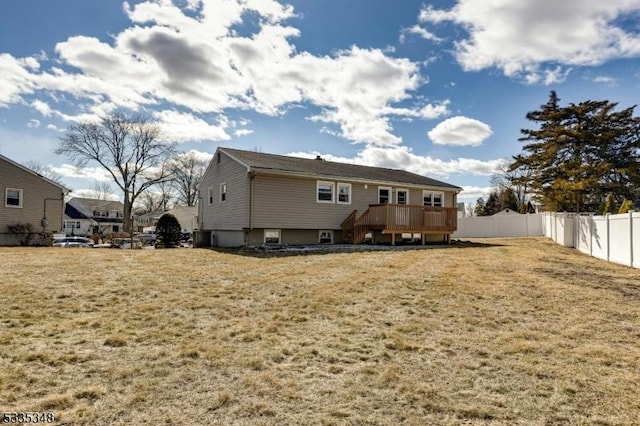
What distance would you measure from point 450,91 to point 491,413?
60.2ft

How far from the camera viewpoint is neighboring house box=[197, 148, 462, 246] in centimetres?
1691

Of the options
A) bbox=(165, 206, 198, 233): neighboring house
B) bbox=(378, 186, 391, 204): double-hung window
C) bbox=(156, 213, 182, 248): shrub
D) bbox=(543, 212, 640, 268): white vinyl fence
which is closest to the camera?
bbox=(543, 212, 640, 268): white vinyl fence

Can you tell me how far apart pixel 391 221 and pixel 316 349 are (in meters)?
14.0

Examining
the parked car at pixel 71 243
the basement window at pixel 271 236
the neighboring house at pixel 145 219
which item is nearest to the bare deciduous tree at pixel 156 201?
the neighboring house at pixel 145 219

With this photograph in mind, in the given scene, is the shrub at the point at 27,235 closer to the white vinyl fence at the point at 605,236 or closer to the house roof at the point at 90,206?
the white vinyl fence at the point at 605,236

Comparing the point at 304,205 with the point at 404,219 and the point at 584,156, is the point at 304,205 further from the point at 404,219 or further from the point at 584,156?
the point at 584,156

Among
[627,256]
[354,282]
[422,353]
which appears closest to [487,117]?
[627,256]

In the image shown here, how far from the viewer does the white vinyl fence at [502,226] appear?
28328 millimetres

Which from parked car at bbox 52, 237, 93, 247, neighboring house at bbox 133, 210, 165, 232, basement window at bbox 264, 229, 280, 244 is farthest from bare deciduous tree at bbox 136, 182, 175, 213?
basement window at bbox 264, 229, 280, 244

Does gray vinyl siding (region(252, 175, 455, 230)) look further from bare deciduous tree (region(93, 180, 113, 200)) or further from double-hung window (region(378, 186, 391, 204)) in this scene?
bare deciduous tree (region(93, 180, 113, 200))

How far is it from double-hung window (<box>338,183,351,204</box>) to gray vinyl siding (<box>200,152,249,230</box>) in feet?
16.0

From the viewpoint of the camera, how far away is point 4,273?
8.64m

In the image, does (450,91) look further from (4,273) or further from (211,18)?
(4,273)

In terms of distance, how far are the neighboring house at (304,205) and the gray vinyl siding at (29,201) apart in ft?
31.9
